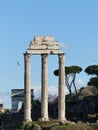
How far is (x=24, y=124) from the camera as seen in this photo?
64062 mm

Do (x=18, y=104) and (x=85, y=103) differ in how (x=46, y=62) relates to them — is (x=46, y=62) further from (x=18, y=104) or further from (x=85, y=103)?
(x=18, y=104)

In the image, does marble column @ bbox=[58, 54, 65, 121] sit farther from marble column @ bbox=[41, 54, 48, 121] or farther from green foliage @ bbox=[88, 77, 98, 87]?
green foliage @ bbox=[88, 77, 98, 87]

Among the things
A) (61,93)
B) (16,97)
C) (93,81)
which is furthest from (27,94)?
(16,97)

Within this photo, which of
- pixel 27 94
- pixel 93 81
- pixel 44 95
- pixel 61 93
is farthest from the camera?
pixel 93 81

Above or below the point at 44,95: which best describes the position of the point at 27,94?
above

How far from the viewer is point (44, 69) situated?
6625 cm

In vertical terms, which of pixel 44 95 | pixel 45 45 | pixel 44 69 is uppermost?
pixel 45 45

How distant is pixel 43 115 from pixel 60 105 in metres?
1.90

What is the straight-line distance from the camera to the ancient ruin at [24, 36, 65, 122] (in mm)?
65650

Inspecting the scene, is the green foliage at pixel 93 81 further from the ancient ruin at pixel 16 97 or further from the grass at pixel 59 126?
the grass at pixel 59 126

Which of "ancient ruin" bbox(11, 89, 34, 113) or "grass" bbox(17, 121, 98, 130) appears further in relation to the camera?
"ancient ruin" bbox(11, 89, 34, 113)

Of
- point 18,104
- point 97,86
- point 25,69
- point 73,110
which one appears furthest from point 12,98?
point 25,69

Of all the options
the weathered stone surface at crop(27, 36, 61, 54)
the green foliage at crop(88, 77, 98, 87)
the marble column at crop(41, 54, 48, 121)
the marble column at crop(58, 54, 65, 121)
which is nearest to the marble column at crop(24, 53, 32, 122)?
the marble column at crop(41, 54, 48, 121)

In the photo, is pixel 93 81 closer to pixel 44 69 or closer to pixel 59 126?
pixel 44 69
